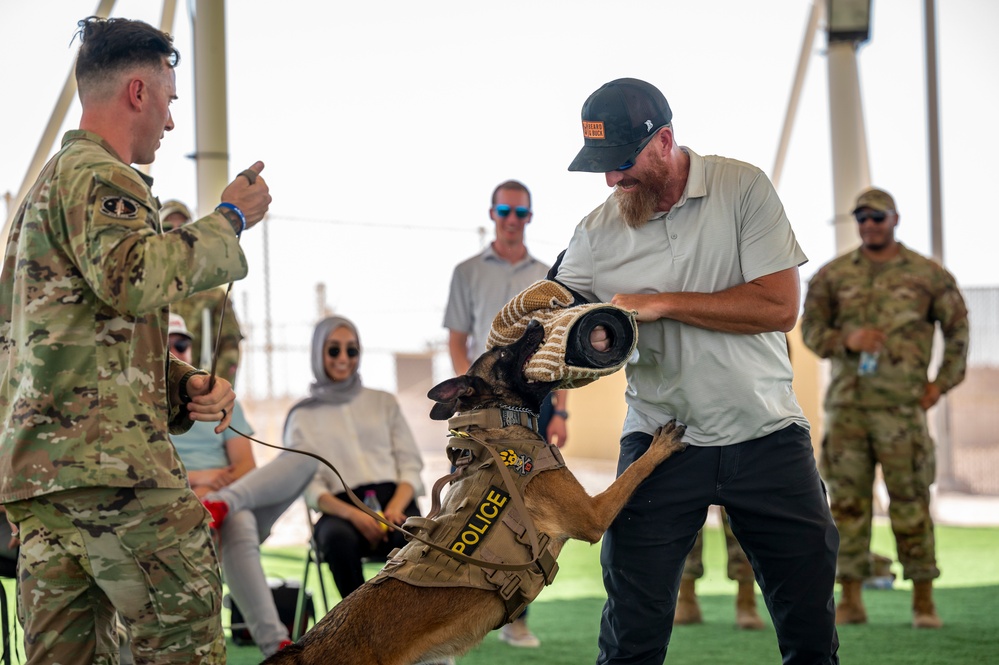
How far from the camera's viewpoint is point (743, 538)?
265 centimetres

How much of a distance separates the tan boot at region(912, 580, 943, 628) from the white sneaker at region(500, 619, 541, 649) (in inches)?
74.2

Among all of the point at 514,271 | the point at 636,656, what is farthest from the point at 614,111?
the point at 514,271

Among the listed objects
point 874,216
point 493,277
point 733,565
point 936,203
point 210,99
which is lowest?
point 733,565

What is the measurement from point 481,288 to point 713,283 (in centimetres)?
258

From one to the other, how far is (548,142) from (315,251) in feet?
13.2

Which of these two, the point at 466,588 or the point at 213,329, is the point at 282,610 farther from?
the point at 466,588

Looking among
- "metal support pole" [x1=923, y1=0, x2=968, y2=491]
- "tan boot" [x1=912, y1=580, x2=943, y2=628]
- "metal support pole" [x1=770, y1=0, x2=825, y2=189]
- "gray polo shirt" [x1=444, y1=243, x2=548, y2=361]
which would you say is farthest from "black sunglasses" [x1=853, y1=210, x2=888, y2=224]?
"metal support pole" [x1=770, y1=0, x2=825, y2=189]

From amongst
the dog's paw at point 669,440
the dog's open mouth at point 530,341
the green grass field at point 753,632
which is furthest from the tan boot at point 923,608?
the dog's open mouth at point 530,341

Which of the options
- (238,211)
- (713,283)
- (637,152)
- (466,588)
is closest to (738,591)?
(713,283)

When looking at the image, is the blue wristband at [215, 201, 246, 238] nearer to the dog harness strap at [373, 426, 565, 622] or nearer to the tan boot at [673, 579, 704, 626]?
the dog harness strap at [373, 426, 565, 622]

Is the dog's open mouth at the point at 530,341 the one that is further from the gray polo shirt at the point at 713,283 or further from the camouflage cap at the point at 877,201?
the camouflage cap at the point at 877,201

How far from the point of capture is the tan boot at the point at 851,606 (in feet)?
16.0

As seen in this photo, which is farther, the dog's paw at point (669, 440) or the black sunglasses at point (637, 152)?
the dog's paw at point (669, 440)

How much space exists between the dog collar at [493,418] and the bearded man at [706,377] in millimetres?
363
